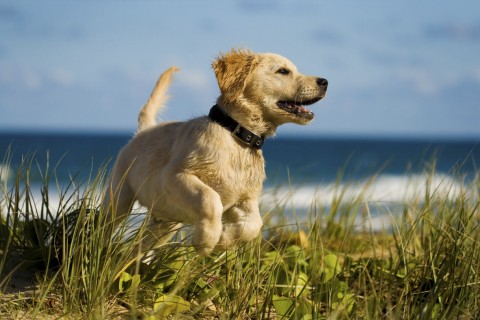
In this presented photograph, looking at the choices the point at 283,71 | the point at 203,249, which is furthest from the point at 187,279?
the point at 283,71

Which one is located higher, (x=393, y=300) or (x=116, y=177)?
(x=116, y=177)

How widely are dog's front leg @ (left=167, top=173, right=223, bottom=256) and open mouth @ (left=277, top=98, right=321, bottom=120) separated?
790mm

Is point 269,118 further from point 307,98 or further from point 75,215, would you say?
point 75,215

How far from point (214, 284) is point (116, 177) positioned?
122cm

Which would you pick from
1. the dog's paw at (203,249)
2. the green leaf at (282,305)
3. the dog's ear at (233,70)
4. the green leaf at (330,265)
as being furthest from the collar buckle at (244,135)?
the green leaf at (330,265)

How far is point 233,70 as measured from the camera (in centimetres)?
457

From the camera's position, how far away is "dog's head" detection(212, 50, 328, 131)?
4.49 meters

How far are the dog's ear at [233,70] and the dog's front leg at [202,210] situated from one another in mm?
674

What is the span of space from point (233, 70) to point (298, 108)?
1.67 feet

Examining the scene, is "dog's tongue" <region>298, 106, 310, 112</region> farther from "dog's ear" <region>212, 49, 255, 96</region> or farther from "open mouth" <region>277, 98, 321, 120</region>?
"dog's ear" <region>212, 49, 255, 96</region>

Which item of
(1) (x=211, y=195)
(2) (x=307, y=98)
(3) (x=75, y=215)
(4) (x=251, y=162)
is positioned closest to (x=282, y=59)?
(2) (x=307, y=98)

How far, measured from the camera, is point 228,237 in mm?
4449

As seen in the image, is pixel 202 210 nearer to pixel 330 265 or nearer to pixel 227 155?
pixel 227 155

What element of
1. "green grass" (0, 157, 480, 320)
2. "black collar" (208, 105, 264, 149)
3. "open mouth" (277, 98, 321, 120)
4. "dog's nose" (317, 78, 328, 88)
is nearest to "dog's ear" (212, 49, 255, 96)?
"black collar" (208, 105, 264, 149)
